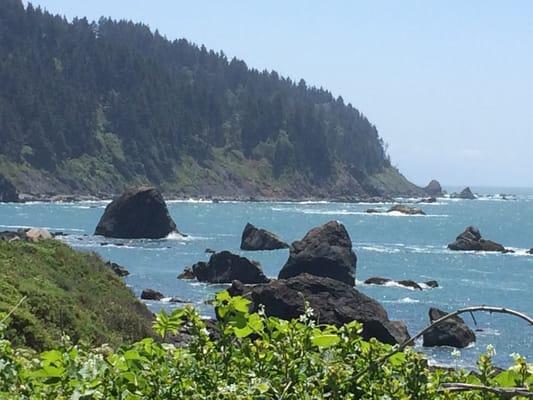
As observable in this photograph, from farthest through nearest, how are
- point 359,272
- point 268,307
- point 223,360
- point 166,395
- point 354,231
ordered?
1. point 354,231
2. point 359,272
3. point 268,307
4. point 223,360
5. point 166,395

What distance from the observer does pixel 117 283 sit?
1254 inches

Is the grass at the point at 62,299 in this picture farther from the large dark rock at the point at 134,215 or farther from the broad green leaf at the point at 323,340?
the large dark rock at the point at 134,215

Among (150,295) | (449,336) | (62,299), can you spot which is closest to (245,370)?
(62,299)

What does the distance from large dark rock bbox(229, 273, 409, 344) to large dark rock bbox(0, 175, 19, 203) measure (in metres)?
136

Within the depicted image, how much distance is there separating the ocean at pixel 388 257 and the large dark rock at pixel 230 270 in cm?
200

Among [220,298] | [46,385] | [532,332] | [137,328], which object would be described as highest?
[220,298]

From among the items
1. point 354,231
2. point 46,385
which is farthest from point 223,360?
point 354,231

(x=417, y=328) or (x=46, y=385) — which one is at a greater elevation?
(x=46, y=385)

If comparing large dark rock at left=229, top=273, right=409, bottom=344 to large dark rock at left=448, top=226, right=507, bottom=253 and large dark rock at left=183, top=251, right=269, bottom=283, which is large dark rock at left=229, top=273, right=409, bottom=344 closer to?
large dark rock at left=183, top=251, right=269, bottom=283

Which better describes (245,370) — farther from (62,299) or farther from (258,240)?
(258,240)

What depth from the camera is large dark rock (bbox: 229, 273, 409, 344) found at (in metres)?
38.0

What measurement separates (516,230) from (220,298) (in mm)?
153293

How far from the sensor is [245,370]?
4773 millimetres

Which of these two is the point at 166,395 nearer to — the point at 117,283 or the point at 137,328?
the point at 137,328
